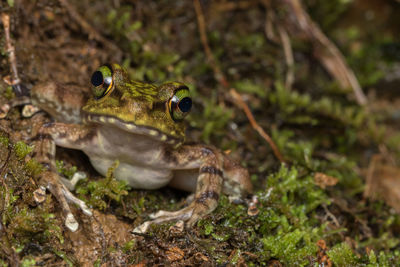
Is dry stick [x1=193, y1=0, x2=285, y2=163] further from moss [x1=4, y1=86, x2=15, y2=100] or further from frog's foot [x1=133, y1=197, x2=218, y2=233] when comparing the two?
moss [x1=4, y1=86, x2=15, y2=100]

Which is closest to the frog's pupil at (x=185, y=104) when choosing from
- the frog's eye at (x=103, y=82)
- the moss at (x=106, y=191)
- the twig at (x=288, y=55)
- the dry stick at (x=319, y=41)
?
the frog's eye at (x=103, y=82)

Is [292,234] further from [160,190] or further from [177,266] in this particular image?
[160,190]

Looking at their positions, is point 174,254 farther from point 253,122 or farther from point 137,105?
point 253,122

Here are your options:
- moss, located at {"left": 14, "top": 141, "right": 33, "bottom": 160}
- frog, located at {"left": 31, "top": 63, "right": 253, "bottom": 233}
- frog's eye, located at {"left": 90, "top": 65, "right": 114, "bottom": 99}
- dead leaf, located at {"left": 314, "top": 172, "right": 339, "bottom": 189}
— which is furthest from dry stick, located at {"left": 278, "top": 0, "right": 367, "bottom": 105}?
moss, located at {"left": 14, "top": 141, "right": 33, "bottom": 160}

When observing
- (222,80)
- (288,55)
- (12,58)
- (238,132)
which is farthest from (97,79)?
(288,55)

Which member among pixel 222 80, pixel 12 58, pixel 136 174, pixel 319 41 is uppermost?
pixel 319 41

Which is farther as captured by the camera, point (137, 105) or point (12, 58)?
point (12, 58)

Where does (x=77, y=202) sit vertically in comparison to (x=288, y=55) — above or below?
below
